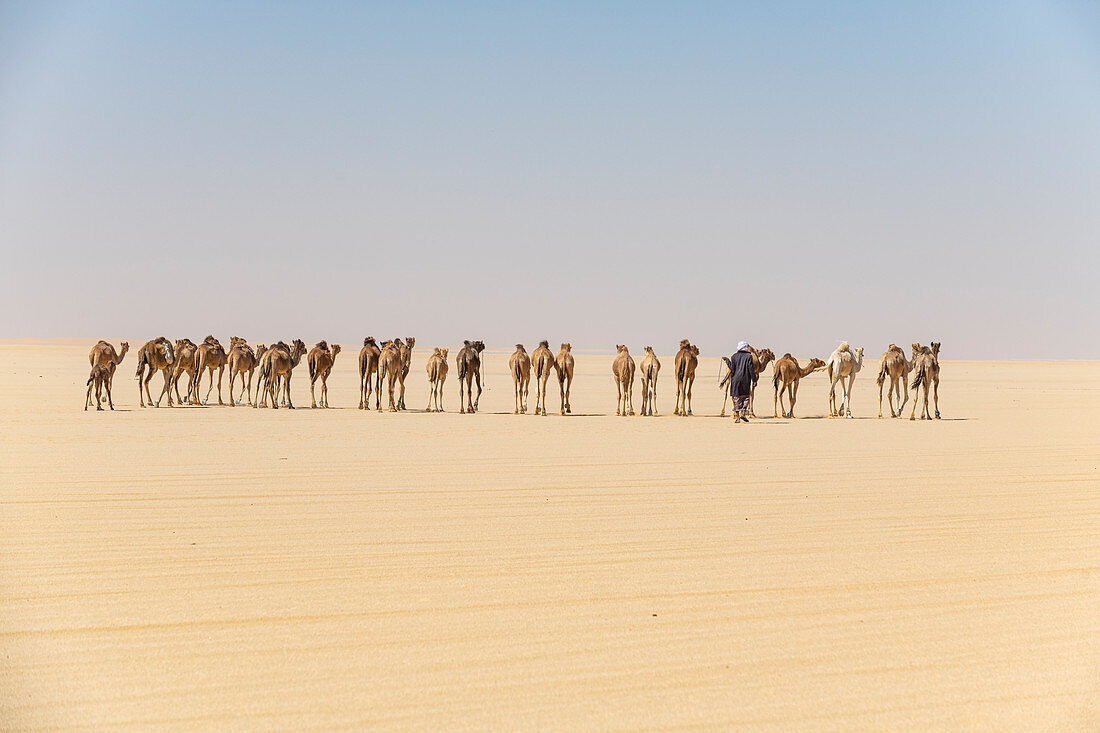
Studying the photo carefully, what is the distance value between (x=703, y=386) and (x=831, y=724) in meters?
43.9

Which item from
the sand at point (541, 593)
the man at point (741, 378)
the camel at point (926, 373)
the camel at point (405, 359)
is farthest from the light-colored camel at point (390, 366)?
the camel at point (926, 373)

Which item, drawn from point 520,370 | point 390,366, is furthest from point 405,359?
point 520,370

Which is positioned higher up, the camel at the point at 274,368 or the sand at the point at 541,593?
the camel at the point at 274,368

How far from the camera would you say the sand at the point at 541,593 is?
15.9 ft

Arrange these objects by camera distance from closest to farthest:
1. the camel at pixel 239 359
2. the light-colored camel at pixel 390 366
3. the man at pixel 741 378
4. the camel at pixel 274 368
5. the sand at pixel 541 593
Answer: the sand at pixel 541 593, the man at pixel 741 378, the light-colored camel at pixel 390 366, the camel at pixel 274 368, the camel at pixel 239 359

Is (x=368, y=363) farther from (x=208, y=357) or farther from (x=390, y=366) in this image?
(x=208, y=357)

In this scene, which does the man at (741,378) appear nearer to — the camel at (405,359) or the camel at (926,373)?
the camel at (926,373)

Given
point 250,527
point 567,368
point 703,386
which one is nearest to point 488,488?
point 250,527

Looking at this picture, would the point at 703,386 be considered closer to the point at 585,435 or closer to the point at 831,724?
the point at 585,435

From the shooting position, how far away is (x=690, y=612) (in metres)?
6.34

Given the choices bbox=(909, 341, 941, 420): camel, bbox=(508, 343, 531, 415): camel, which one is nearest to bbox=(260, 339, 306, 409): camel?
bbox=(508, 343, 531, 415): camel

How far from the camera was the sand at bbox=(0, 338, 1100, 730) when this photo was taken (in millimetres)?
4848

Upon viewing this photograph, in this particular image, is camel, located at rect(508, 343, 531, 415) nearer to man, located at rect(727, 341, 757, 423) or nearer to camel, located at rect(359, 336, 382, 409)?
camel, located at rect(359, 336, 382, 409)

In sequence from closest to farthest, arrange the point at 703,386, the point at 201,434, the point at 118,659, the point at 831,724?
the point at 831,724
the point at 118,659
the point at 201,434
the point at 703,386
